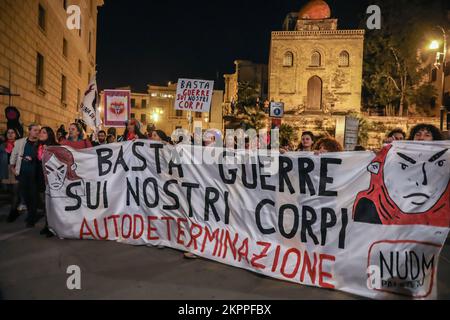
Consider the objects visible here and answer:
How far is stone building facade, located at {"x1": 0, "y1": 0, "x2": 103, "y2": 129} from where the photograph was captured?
1145 centimetres

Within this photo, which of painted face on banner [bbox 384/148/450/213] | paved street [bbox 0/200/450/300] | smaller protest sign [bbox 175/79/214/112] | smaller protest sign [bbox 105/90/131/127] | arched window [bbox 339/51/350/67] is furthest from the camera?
arched window [bbox 339/51/350/67]

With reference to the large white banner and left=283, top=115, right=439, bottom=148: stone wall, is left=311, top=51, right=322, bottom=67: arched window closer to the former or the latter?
left=283, top=115, right=439, bottom=148: stone wall

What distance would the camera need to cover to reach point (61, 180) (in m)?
6.12

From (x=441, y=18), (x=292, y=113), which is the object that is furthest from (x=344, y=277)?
(x=441, y=18)

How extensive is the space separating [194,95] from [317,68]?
32588 millimetres

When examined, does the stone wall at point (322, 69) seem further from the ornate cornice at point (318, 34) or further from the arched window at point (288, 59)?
the arched window at point (288, 59)

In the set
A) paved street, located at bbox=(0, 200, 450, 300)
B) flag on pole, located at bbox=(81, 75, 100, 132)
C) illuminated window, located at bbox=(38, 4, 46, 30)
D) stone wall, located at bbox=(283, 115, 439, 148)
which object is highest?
illuminated window, located at bbox=(38, 4, 46, 30)

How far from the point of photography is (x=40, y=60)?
1483 cm

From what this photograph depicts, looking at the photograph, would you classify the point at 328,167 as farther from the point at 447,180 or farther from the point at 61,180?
the point at 61,180

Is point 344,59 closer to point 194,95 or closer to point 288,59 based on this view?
point 288,59

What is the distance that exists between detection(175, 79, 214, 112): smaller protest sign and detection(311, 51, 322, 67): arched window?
3259 centimetres

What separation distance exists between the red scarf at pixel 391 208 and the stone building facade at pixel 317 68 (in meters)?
34.5

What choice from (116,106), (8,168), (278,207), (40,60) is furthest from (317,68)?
(278,207)

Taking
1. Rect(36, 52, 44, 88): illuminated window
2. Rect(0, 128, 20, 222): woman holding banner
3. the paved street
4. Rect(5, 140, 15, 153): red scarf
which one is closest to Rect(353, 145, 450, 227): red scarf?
the paved street
